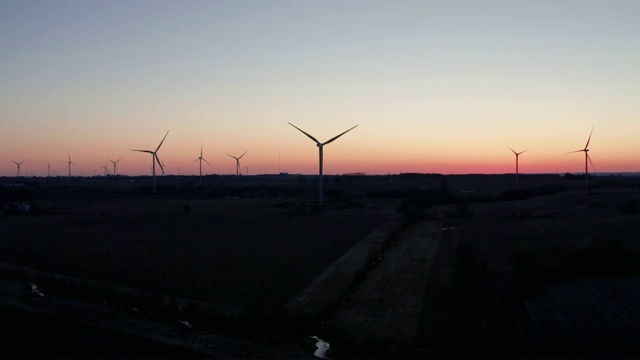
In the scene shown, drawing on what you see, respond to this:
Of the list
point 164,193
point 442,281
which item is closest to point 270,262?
point 442,281

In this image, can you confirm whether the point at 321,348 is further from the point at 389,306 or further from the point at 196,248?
the point at 196,248

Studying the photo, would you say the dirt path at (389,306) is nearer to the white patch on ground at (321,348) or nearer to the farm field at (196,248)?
the white patch on ground at (321,348)

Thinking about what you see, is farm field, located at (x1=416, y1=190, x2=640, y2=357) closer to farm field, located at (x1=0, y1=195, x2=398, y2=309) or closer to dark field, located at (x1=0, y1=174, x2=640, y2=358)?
dark field, located at (x1=0, y1=174, x2=640, y2=358)

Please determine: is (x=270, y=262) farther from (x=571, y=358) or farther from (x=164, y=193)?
(x=164, y=193)

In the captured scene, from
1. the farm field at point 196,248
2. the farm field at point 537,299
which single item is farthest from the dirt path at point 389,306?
the farm field at point 196,248

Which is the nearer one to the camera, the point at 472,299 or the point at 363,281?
the point at 472,299
